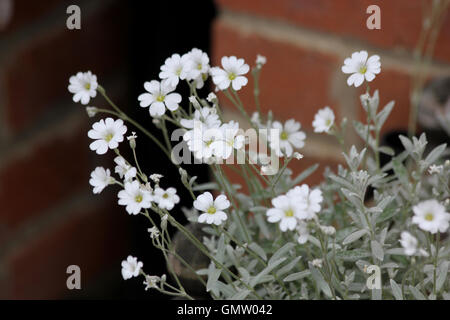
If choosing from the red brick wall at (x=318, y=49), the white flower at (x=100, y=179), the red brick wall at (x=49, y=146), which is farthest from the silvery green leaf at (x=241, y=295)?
the red brick wall at (x=49, y=146)

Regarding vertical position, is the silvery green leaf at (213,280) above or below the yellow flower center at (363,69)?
below

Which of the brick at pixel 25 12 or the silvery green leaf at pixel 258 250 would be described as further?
the brick at pixel 25 12

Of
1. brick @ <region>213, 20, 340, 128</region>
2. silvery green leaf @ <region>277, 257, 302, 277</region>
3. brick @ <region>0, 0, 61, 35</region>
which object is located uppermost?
brick @ <region>0, 0, 61, 35</region>

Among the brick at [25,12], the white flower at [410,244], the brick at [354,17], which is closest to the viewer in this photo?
the white flower at [410,244]

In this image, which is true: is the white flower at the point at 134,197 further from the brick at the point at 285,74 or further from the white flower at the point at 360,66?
the brick at the point at 285,74

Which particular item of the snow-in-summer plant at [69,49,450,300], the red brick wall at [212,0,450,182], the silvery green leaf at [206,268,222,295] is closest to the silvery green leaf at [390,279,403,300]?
the snow-in-summer plant at [69,49,450,300]

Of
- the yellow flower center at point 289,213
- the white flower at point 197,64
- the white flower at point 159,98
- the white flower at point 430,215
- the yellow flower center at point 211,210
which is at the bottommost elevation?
the white flower at point 430,215

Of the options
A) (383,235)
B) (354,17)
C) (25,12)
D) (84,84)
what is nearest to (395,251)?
(383,235)

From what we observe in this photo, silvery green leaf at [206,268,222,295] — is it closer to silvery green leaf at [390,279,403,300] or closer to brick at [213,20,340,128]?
silvery green leaf at [390,279,403,300]
